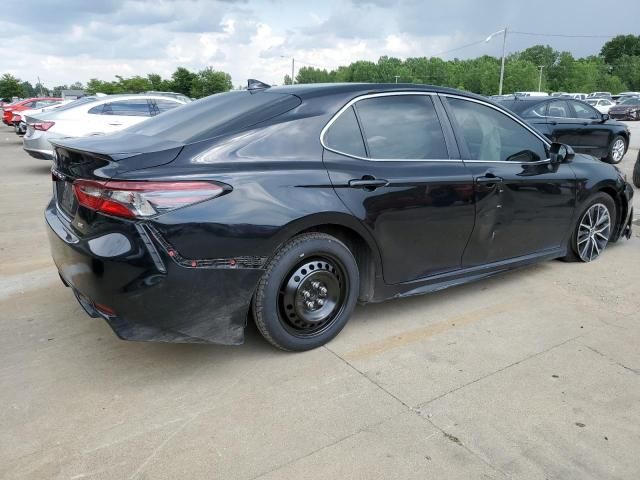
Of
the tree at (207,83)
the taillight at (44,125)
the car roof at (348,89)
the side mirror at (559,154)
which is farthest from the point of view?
the tree at (207,83)

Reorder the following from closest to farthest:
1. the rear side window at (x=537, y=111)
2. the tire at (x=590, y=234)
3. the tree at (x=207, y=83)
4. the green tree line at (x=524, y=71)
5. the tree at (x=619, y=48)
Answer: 1. the tire at (x=590, y=234)
2. the rear side window at (x=537, y=111)
3. the tree at (x=207, y=83)
4. the green tree line at (x=524, y=71)
5. the tree at (x=619, y=48)

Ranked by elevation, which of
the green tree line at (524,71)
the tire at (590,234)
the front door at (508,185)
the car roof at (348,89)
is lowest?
the tire at (590,234)

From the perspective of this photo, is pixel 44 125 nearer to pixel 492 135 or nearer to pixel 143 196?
pixel 143 196

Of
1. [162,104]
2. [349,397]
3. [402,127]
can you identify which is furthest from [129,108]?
[349,397]

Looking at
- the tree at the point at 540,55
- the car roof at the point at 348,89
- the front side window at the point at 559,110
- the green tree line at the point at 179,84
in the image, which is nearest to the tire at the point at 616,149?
the front side window at the point at 559,110

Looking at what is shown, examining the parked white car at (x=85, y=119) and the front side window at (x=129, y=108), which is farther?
the front side window at (x=129, y=108)

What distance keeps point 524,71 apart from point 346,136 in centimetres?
8967

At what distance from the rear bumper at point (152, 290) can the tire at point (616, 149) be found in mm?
11869

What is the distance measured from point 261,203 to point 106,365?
53.7 inches

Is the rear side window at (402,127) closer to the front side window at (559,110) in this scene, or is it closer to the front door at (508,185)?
the front door at (508,185)

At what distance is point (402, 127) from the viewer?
3.57m

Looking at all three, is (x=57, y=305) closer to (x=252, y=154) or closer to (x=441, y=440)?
(x=252, y=154)

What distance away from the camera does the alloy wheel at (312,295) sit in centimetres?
312

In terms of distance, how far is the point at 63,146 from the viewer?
319 centimetres
